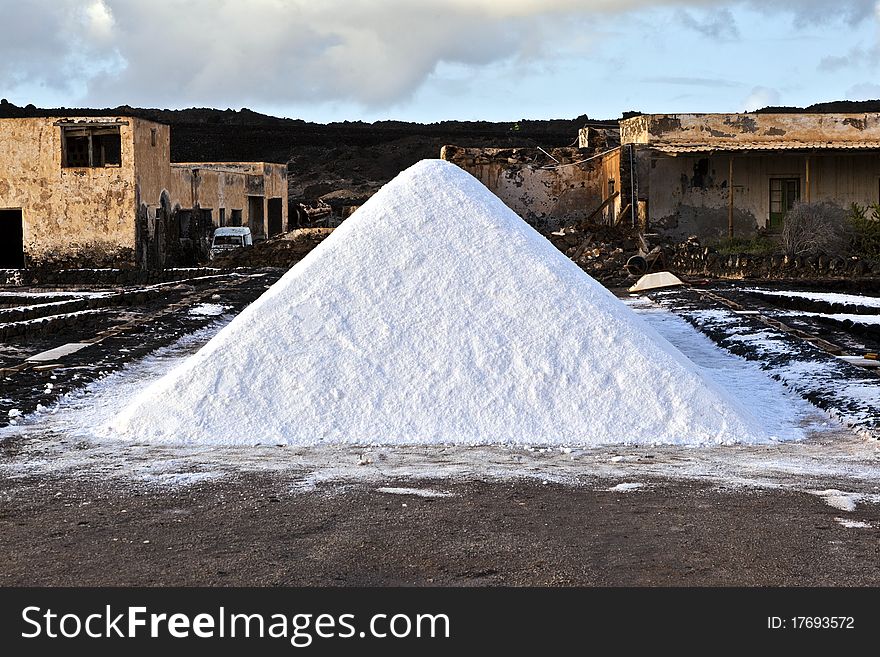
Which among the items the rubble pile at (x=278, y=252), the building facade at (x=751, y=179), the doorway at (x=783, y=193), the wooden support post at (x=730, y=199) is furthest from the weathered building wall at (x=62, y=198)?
the doorway at (x=783, y=193)

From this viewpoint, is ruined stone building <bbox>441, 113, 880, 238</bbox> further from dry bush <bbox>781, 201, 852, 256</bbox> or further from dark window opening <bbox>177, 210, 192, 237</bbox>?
dark window opening <bbox>177, 210, 192, 237</bbox>

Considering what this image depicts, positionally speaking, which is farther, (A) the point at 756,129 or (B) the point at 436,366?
(A) the point at 756,129

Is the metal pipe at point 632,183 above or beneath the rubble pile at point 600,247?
above

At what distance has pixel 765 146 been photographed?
25.7 metres

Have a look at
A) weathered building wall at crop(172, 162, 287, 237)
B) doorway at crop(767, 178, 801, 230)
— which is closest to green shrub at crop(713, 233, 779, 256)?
doorway at crop(767, 178, 801, 230)

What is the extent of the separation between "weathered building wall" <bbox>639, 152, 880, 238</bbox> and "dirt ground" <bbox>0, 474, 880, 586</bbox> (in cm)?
2092

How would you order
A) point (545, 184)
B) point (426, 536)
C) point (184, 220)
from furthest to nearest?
point (184, 220) → point (545, 184) → point (426, 536)

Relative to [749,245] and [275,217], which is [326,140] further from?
[749,245]

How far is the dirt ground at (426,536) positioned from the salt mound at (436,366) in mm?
1171

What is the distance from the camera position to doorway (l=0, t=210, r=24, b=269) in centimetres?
2789

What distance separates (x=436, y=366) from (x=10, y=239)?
23594mm

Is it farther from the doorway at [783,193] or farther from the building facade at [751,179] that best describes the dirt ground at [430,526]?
the doorway at [783,193]

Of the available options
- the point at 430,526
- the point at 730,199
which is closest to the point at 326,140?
the point at 730,199

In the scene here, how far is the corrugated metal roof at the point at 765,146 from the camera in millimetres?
24500
